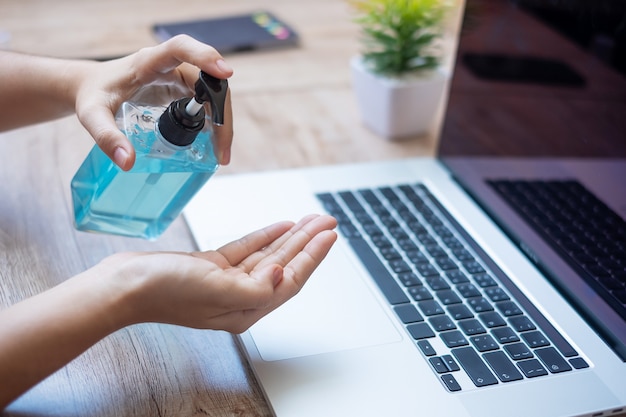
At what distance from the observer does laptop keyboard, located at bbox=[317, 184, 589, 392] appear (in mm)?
625

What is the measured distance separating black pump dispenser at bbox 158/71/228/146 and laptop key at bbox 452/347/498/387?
292mm

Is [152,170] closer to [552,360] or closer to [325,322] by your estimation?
[325,322]

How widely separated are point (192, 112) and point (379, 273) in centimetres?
25

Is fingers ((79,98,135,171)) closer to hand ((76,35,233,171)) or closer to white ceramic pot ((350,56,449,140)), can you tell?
hand ((76,35,233,171))

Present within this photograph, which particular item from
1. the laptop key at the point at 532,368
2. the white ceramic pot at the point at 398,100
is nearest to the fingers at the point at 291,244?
the laptop key at the point at 532,368

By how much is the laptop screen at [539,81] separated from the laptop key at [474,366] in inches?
9.3

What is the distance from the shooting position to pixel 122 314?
56 cm

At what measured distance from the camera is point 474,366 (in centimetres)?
62

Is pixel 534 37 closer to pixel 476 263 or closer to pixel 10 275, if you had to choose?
pixel 476 263

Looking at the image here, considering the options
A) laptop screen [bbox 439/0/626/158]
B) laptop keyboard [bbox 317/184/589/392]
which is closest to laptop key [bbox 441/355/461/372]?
laptop keyboard [bbox 317/184/589/392]

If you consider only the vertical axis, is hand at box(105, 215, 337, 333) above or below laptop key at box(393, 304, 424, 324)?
above

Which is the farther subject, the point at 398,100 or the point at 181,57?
the point at 398,100

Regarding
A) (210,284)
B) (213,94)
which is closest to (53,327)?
(210,284)

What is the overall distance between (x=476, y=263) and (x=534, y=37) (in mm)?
262
